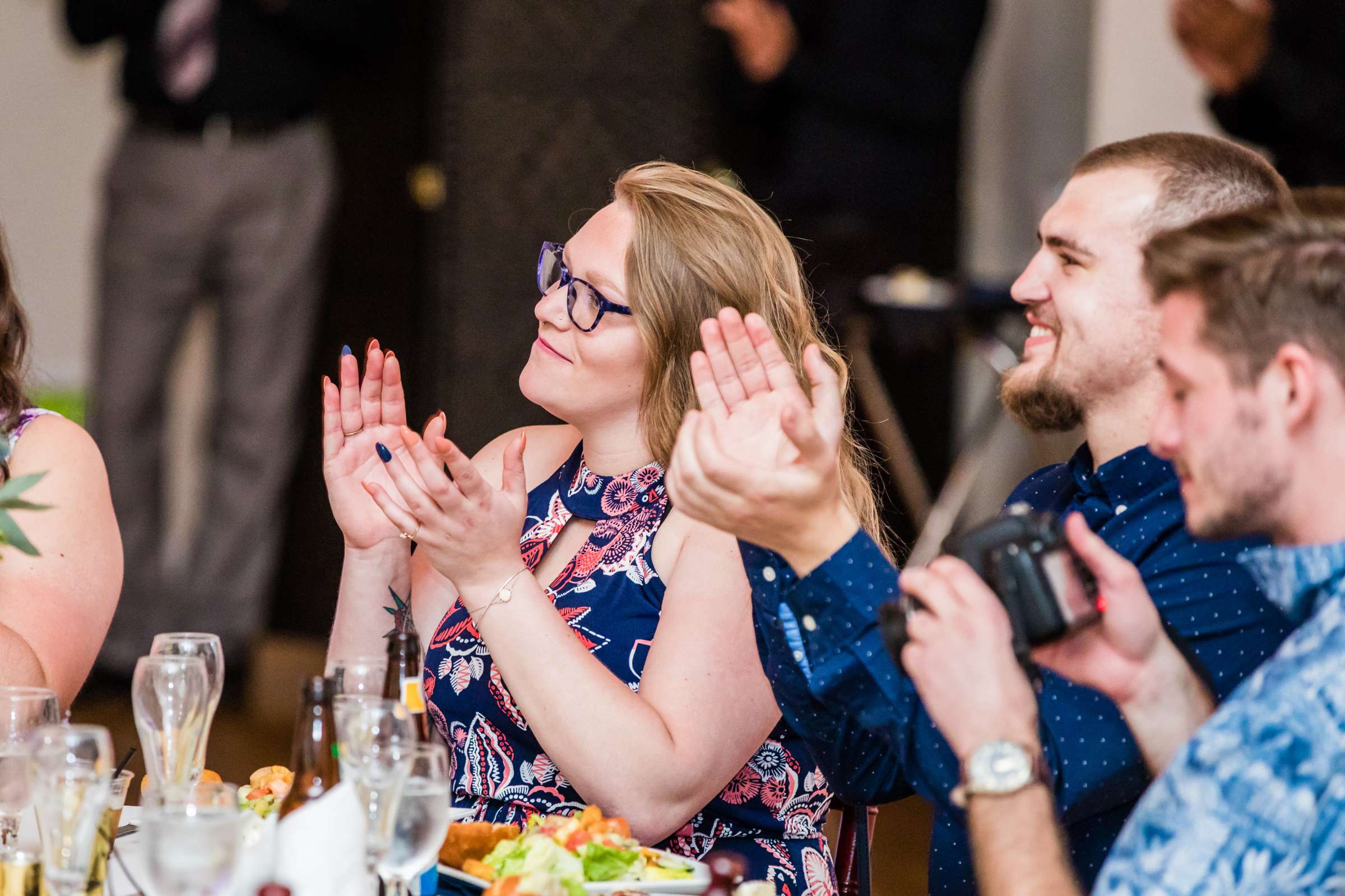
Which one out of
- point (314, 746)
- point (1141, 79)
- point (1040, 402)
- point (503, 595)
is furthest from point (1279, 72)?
point (314, 746)

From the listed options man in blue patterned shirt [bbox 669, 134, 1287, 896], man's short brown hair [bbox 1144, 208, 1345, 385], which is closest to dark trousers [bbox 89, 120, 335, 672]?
man in blue patterned shirt [bbox 669, 134, 1287, 896]

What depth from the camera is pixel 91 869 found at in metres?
1.07

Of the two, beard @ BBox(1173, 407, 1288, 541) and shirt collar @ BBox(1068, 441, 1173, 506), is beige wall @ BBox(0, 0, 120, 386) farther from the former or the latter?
beard @ BBox(1173, 407, 1288, 541)

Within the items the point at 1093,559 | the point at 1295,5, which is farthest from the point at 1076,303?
the point at 1295,5

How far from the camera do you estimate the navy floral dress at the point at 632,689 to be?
5.57 ft

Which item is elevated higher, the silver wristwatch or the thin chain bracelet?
the thin chain bracelet

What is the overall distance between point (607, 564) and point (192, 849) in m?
0.88

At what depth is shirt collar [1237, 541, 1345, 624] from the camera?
1.10m

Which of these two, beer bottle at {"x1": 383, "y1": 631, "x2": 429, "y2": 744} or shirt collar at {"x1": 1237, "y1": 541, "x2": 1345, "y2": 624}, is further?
beer bottle at {"x1": 383, "y1": 631, "x2": 429, "y2": 744}

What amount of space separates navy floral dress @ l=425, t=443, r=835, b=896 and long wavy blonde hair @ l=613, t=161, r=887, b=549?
13cm

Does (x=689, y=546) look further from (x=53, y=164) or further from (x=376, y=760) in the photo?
(x=53, y=164)

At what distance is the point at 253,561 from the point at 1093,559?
12.1 feet

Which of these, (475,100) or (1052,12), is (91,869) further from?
(1052,12)

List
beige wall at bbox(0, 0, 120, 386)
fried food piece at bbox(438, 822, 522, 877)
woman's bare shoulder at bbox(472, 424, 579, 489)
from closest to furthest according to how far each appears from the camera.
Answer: fried food piece at bbox(438, 822, 522, 877), woman's bare shoulder at bbox(472, 424, 579, 489), beige wall at bbox(0, 0, 120, 386)
